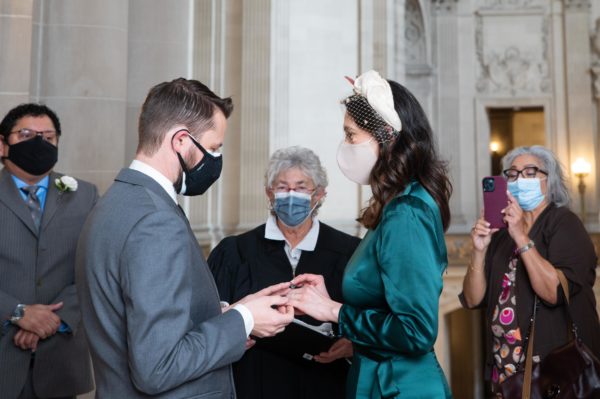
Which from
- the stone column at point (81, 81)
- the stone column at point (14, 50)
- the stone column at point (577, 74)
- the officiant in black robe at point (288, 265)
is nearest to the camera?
the officiant in black robe at point (288, 265)

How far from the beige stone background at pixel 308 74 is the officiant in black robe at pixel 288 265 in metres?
1.78

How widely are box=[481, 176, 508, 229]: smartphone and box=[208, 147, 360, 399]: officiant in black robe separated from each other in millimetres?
697

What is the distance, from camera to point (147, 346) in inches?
71.5

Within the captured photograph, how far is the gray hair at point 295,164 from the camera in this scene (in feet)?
11.7

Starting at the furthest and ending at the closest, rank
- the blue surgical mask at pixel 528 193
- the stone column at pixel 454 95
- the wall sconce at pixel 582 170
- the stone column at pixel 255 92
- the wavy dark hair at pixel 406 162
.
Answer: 1. the stone column at pixel 454 95
2. the wall sconce at pixel 582 170
3. the stone column at pixel 255 92
4. the blue surgical mask at pixel 528 193
5. the wavy dark hair at pixel 406 162

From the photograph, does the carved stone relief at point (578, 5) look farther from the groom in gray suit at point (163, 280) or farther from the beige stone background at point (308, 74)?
the groom in gray suit at point (163, 280)

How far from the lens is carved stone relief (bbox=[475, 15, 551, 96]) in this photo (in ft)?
58.4

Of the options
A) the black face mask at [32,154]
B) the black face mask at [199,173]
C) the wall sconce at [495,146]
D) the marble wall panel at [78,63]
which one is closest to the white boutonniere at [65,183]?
the black face mask at [32,154]

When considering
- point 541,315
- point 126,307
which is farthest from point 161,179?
point 541,315

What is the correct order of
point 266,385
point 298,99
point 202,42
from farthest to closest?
point 298,99 → point 202,42 → point 266,385

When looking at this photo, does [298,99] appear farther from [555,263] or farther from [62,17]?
[555,263]

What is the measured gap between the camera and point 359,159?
2463mm

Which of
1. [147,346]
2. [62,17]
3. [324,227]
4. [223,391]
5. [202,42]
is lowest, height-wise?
[223,391]

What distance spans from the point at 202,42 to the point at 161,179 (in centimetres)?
573
